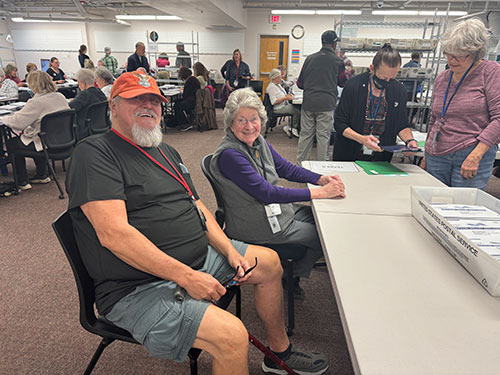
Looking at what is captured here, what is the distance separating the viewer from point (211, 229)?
1.45 m

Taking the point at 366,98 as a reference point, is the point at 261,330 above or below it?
below

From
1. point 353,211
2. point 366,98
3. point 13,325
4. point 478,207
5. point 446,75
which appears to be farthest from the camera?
point 366,98

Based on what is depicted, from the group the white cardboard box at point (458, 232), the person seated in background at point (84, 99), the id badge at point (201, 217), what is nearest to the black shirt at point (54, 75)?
the person seated in background at point (84, 99)

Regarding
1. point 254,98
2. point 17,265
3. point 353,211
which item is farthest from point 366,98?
point 17,265

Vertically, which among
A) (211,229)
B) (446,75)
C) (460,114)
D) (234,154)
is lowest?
(211,229)

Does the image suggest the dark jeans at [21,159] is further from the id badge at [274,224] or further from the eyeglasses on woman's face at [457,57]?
the eyeglasses on woman's face at [457,57]

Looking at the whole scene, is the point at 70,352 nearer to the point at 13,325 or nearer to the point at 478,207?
the point at 13,325

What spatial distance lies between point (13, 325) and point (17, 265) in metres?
0.65

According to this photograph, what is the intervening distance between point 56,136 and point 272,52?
901 centimetres

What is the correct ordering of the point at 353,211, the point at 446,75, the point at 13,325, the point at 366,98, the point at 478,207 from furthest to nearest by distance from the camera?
the point at 366,98
the point at 446,75
the point at 13,325
the point at 353,211
the point at 478,207

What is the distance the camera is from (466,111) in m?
1.75

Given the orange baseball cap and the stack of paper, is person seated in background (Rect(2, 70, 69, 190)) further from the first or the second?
the stack of paper

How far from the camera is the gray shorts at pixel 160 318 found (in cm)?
105

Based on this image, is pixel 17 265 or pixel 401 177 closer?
pixel 401 177
